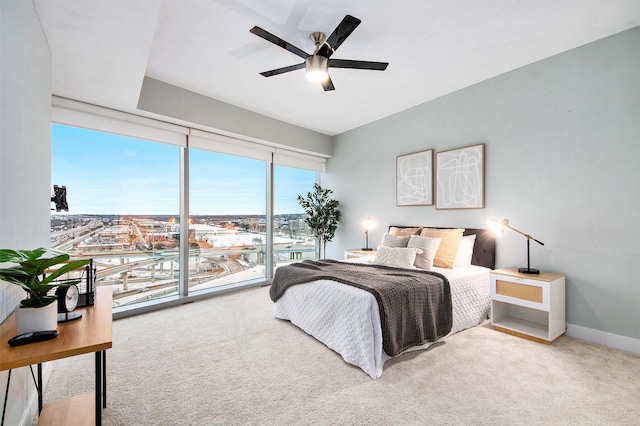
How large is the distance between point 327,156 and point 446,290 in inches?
145

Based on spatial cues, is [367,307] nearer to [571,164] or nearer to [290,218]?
[571,164]

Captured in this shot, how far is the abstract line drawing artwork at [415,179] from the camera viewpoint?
404 cm

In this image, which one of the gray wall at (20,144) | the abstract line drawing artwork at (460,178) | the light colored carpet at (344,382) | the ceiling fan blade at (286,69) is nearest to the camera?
the gray wall at (20,144)

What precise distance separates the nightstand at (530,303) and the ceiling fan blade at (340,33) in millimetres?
2653

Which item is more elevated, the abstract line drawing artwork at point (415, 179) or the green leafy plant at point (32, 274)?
the abstract line drawing artwork at point (415, 179)

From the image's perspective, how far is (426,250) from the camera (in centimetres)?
327

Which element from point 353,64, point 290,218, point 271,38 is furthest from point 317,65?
point 290,218

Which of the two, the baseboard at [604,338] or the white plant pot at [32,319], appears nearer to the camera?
the white plant pot at [32,319]

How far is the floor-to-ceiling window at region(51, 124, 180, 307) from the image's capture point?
10.3 feet

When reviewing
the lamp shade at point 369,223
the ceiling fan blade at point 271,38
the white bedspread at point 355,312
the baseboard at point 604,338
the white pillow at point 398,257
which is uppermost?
the ceiling fan blade at point 271,38

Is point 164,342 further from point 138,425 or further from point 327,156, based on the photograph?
point 327,156

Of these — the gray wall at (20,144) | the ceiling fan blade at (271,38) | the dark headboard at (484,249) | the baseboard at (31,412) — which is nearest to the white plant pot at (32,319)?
the gray wall at (20,144)

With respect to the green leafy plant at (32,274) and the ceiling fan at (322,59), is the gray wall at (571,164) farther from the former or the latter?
the green leafy plant at (32,274)

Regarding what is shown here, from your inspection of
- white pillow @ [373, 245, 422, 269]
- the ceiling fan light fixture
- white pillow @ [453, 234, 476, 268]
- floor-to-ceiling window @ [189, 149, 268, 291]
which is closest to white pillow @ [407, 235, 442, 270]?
white pillow @ [373, 245, 422, 269]
